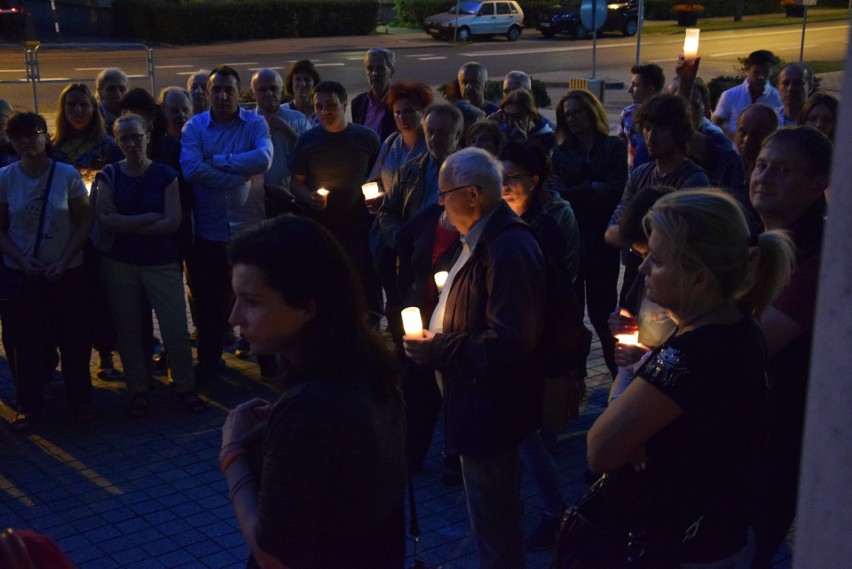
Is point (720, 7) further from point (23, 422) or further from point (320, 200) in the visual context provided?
point (23, 422)

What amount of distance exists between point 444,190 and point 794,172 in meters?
1.34

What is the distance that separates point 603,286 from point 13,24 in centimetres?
3293

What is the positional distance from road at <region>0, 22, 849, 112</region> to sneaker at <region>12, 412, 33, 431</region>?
55.2 ft

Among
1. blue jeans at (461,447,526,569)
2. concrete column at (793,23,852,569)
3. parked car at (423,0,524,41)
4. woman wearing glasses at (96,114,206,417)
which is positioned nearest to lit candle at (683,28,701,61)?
blue jeans at (461,447,526,569)

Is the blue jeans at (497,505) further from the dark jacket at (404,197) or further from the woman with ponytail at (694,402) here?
the dark jacket at (404,197)

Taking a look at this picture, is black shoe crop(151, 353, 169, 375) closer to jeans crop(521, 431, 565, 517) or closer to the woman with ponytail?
jeans crop(521, 431, 565, 517)

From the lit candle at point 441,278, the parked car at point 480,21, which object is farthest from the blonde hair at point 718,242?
the parked car at point 480,21

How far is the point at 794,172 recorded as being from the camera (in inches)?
150

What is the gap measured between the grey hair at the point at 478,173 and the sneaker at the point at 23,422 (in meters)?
3.64

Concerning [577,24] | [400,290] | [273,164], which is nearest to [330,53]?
[577,24]

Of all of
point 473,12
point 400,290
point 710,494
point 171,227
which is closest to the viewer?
point 710,494

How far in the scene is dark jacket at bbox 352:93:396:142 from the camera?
8.32 m

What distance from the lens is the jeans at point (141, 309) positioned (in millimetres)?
6574

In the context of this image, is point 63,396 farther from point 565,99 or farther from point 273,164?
A: point 565,99
